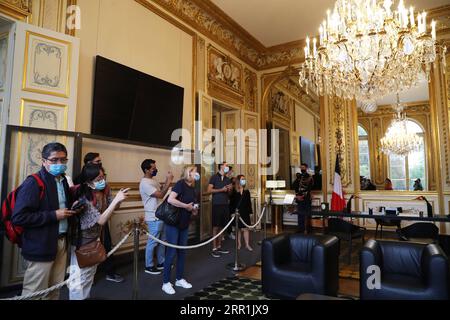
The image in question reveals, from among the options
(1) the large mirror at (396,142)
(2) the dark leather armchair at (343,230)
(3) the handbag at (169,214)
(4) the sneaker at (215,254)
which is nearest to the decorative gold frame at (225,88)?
(1) the large mirror at (396,142)

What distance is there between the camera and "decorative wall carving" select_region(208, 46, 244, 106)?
675 cm

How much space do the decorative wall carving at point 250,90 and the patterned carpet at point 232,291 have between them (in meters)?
5.40

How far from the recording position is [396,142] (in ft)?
24.6

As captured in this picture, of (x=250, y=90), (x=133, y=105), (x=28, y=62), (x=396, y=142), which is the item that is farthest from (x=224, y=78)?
(x=396, y=142)

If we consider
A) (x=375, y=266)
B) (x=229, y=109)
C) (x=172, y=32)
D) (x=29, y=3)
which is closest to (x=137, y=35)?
(x=172, y=32)

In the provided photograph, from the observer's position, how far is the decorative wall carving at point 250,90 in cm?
819

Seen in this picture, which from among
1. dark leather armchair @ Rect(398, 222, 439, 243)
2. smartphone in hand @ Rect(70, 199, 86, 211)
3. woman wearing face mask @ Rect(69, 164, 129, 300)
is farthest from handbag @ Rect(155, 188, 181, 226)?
dark leather armchair @ Rect(398, 222, 439, 243)

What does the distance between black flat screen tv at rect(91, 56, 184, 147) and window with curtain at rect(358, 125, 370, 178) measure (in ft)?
16.0

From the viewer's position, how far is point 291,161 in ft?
30.6

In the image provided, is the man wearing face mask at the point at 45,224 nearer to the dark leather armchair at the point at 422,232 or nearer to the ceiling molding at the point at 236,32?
the ceiling molding at the point at 236,32

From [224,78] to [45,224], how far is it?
5.83 m

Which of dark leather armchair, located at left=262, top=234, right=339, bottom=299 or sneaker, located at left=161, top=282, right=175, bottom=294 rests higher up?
dark leather armchair, located at left=262, top=234, right=339, bottom=299

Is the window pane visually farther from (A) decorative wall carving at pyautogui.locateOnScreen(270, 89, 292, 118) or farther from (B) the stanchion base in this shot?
(B) the stanchion base

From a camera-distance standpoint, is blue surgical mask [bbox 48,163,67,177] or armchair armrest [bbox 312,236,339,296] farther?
armchair armrest [bbox 312,236,339,296]
